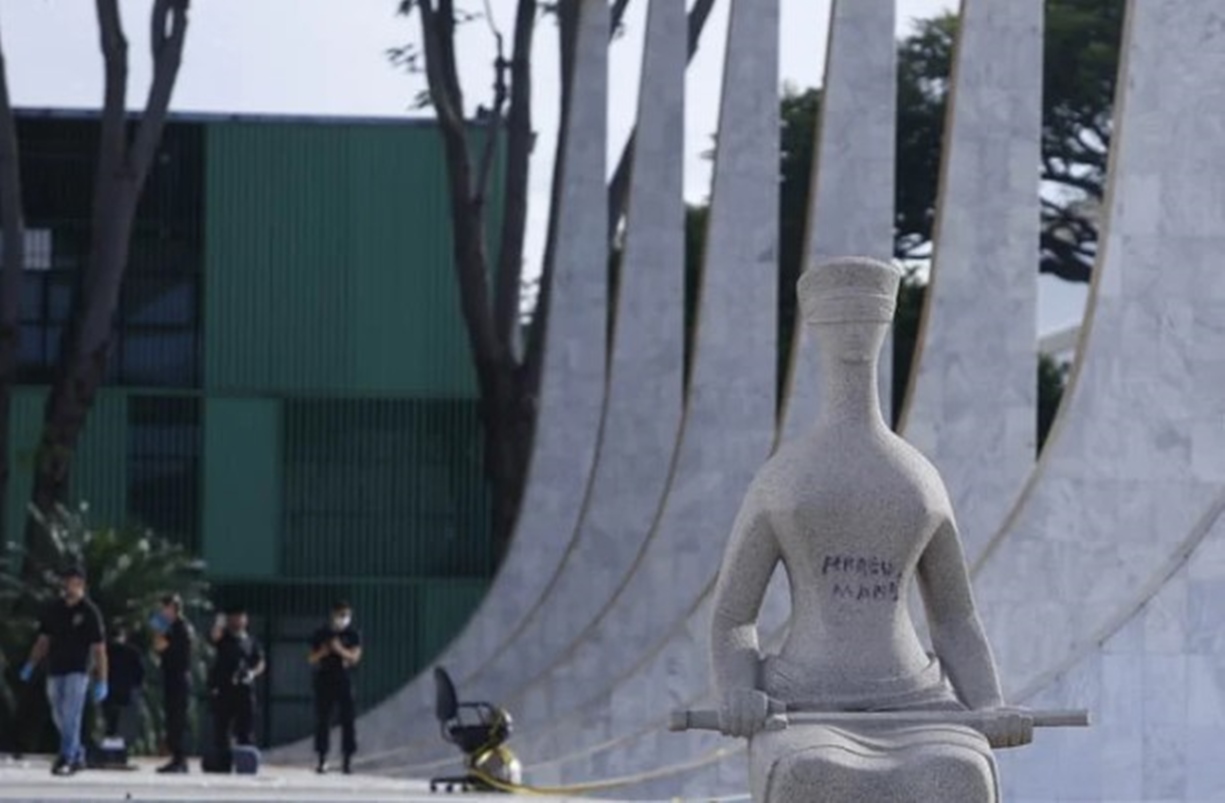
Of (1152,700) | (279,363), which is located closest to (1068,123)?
(279,363)

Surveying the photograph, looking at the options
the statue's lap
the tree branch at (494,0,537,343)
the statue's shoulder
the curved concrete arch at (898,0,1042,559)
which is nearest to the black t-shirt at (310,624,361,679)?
the curved concrete arch at (898,0,1042,559)

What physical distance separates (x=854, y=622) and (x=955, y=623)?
0.53 meters

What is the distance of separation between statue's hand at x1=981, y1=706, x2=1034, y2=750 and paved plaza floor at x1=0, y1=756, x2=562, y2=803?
35.8 feet

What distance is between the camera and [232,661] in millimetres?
30016

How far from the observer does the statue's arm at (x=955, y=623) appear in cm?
1337

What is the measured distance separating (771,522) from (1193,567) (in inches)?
306

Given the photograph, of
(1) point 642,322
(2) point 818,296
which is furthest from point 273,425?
(2) point 818,296

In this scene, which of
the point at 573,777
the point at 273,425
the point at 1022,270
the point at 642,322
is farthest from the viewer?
the point at 273,425

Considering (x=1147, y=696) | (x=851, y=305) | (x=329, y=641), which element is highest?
(x=851, y=305)

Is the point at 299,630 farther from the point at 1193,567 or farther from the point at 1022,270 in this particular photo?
the point at 1193,567

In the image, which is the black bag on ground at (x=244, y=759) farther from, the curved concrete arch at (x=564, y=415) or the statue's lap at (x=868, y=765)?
the statue's lap at (x=868, y=765)

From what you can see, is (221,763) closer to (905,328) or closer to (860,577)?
(860,577)

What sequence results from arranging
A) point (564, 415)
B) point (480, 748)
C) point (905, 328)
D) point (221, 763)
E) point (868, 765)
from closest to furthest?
point (868, 765)
point (480, 748)
point (221, 763)
point (564, 415)
point (905, 328)

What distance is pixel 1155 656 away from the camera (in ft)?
68.1
